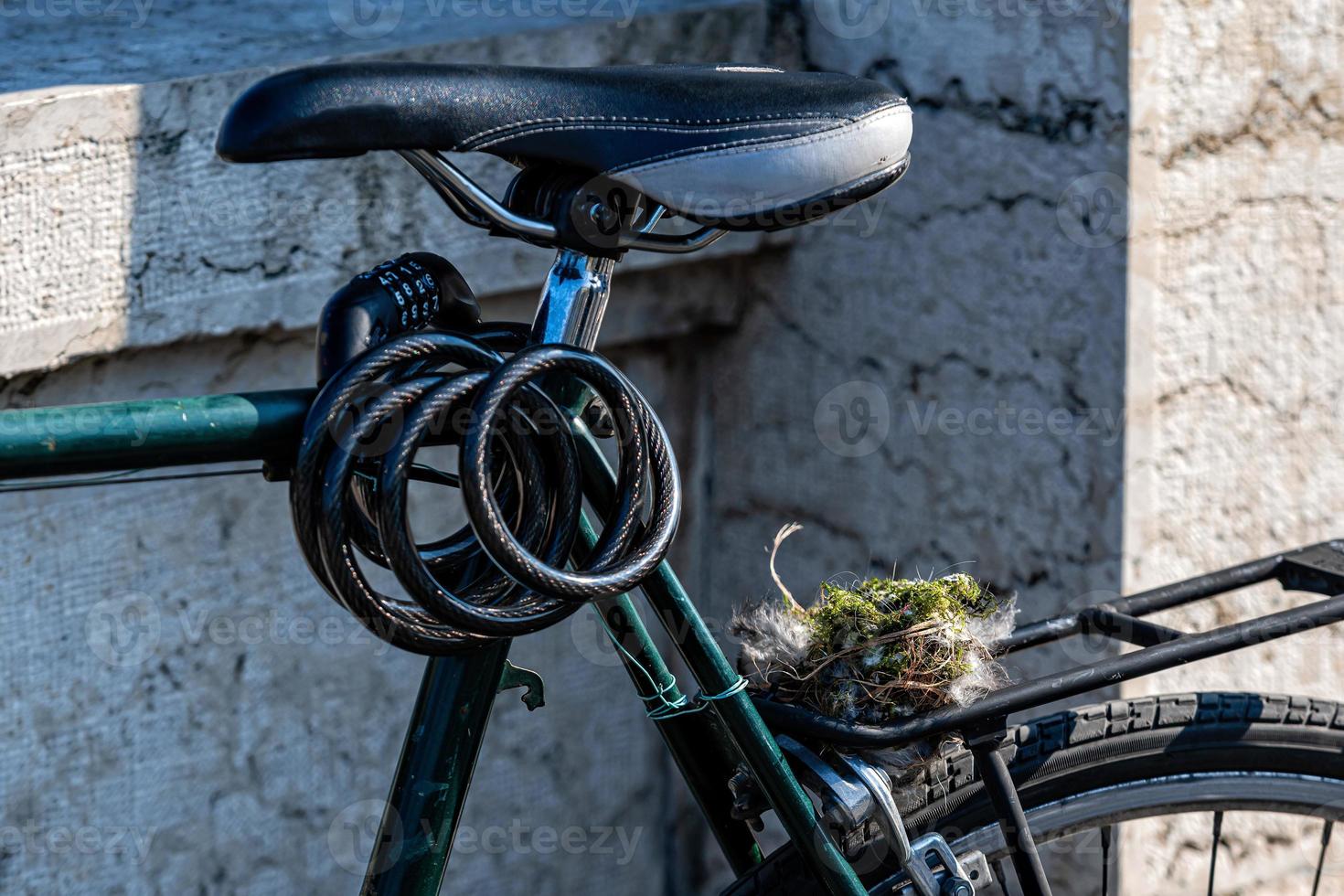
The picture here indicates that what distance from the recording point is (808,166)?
98cm

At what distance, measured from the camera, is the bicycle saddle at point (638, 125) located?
0.82m

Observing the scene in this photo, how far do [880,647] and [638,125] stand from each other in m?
0.46

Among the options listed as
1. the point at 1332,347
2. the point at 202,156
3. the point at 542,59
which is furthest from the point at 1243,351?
the point at 202,156

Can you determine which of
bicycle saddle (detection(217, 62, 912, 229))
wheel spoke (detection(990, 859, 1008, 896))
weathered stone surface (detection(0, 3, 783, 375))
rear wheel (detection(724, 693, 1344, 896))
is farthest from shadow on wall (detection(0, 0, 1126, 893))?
bicycle saddle (detection(217, 62, 912, 229))

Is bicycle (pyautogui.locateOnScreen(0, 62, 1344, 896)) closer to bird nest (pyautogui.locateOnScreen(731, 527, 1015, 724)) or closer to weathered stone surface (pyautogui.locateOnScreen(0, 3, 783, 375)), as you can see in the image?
bird nest (pyautogui.locateOnScreen(731, 527, 1015, 724))

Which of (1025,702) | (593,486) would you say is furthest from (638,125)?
(1025,702)

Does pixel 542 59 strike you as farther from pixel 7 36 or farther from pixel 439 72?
pixel 439 72

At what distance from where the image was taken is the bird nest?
3.50ft

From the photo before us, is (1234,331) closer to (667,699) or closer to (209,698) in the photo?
(667,699)

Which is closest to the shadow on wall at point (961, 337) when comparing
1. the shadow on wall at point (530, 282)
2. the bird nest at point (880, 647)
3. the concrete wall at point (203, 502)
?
the shadow on wall at point (530, 282)

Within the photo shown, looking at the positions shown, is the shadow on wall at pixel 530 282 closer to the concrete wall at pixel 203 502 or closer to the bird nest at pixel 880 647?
the concrete wall at pixel 203 502

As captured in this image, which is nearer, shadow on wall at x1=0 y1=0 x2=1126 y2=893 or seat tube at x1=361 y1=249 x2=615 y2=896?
seat tube at x1=361 y1=249 x2=615 y2=896

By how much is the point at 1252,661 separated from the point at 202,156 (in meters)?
1.60

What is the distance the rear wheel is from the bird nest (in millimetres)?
87
